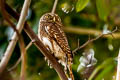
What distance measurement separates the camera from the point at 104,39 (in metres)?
3.94

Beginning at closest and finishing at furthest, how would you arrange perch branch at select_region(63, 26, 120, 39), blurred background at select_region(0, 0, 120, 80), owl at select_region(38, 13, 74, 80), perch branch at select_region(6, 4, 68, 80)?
1. perch branch at select_region(6, 4, 68, 80)
2. owl at select_region(38, 13, 74, 80)
3. blurred background at select_region(0, 0, 120, 80)
4. perch branch at select_region(63, 26, 120, 39)

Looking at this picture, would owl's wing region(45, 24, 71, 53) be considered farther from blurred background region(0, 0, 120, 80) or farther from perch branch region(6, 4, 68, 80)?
blurred background region(0, 0, 120, 80)

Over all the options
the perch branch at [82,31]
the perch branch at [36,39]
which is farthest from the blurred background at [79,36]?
the perch branch at [36,39]

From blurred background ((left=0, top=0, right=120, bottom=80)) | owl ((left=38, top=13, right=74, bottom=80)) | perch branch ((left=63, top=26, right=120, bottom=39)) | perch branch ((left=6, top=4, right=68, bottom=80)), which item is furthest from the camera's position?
perch branch ((left=63, top=26, right=120, bottom=39))

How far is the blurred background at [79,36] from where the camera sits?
10.1 feet

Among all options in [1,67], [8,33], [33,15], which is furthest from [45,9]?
[1,67]

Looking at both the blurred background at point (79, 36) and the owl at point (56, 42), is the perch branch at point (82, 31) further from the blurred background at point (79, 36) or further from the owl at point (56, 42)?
the owl at point (56, 42)

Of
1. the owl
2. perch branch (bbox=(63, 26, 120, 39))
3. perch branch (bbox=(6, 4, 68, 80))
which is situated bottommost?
perch branch (bbox=(63, 26, 120, 39))

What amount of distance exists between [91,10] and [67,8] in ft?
4.12

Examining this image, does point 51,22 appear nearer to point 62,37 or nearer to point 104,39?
point 62,37

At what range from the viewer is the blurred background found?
3.09 metres

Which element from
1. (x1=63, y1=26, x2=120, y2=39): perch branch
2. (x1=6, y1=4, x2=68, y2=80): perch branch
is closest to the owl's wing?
(x1=6, y1=4, x2=68, y2=80): perch branch

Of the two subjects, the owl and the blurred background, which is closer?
the owl

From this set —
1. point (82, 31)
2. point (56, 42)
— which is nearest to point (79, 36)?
point (82, 31)
